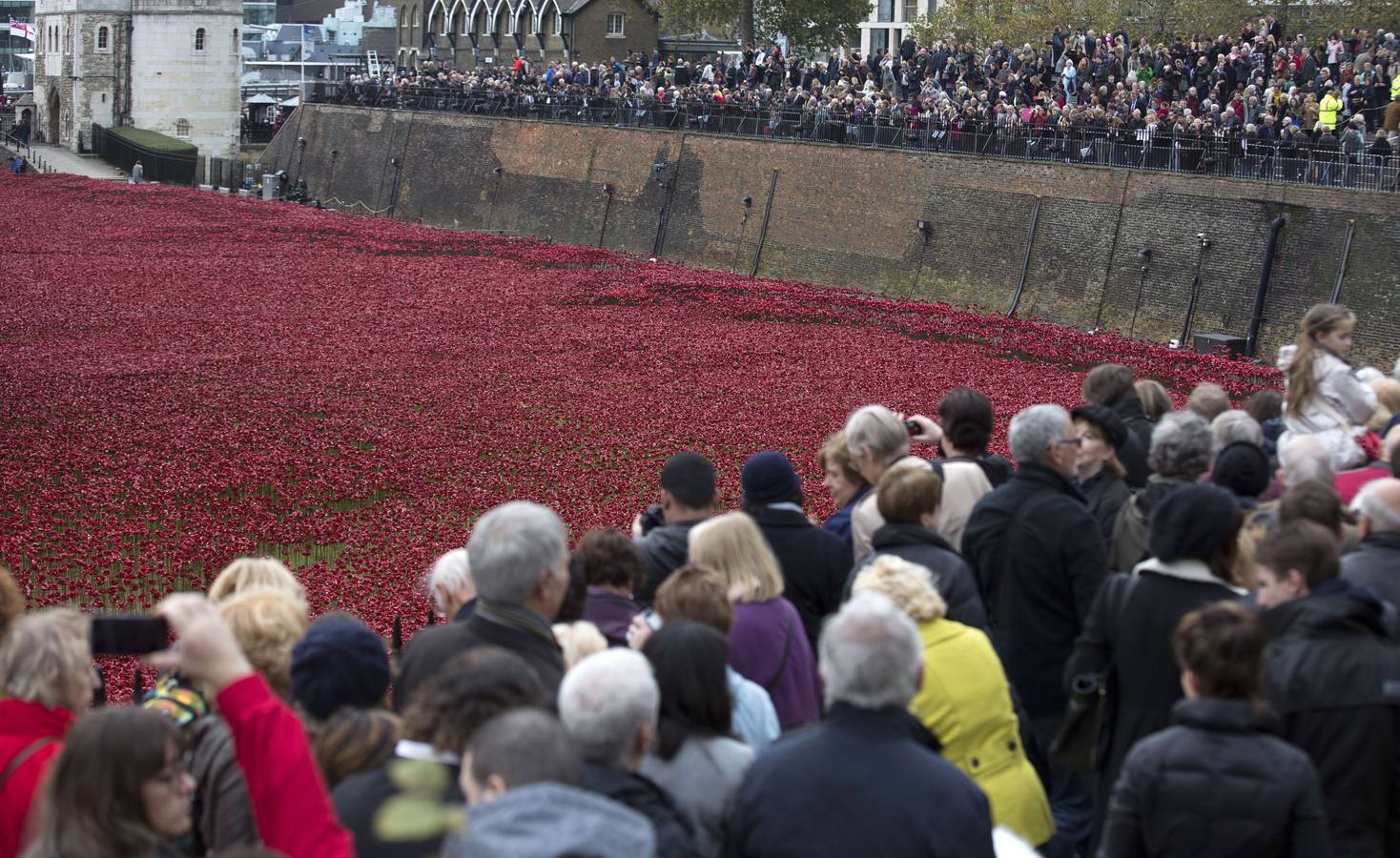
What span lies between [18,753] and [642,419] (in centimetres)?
1465

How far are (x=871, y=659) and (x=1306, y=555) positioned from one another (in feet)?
5.87

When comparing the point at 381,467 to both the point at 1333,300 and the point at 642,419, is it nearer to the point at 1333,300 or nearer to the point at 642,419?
the point at 642,419

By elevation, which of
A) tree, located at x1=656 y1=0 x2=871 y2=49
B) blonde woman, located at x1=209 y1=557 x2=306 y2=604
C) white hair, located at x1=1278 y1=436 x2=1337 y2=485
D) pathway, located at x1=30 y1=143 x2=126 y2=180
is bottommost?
pathway, located at x1=30 y1=143 x2=126 y2=180

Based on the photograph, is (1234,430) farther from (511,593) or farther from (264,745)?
(264,745)

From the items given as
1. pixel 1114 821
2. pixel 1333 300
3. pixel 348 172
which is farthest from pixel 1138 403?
pixel 348 172

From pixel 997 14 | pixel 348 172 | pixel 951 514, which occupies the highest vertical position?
pixel 997 14

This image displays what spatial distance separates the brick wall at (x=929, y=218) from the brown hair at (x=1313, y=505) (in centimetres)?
1967

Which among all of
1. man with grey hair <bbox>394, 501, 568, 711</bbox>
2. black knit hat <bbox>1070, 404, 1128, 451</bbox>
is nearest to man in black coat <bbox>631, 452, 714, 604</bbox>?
man with grey hair <bbox>394, 501, 568, 711</bbox>

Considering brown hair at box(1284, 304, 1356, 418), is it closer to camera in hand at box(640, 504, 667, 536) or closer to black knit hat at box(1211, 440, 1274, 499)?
black knit hat at box(1211, 440, 1274, 499)

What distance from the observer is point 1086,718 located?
583 cm

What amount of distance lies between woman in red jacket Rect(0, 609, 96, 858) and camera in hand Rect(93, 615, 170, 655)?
5 centimetres

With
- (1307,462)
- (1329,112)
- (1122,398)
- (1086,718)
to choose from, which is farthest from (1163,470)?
(1329,112)

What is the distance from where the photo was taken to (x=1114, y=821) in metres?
4.54

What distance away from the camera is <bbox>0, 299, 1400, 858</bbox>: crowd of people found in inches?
153
